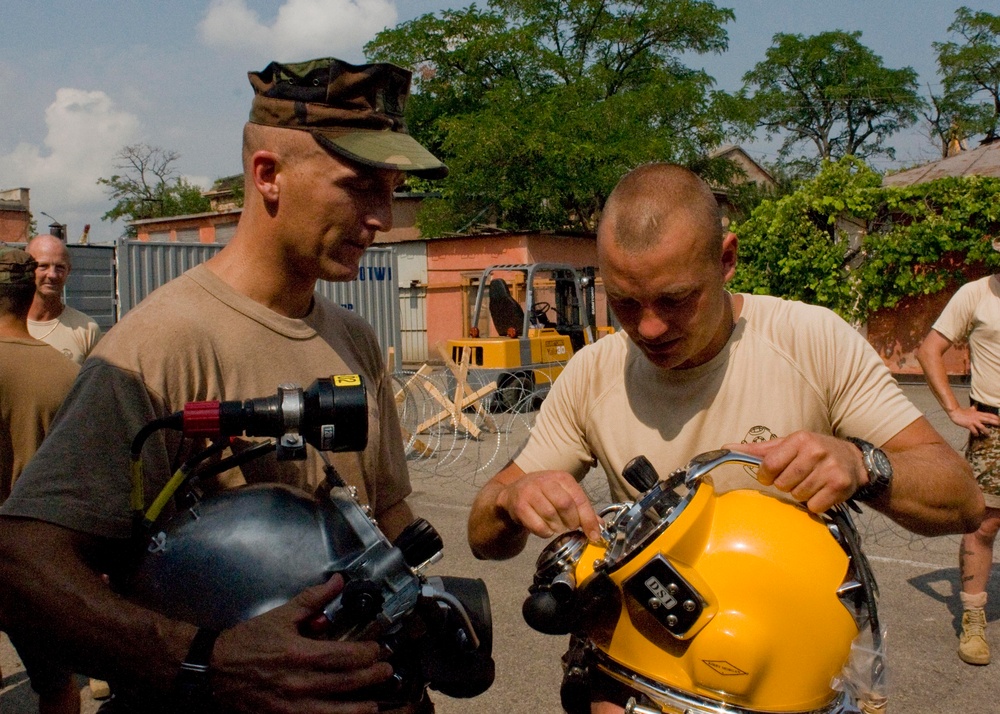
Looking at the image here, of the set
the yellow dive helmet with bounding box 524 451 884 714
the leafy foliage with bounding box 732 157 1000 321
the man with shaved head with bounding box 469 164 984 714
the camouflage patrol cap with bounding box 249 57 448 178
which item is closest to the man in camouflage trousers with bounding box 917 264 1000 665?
the man with shaved head with bounding box 469 164 984 714

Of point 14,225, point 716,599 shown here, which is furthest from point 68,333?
point 14,225

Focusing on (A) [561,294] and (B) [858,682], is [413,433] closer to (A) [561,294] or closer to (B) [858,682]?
(A) [561,294]

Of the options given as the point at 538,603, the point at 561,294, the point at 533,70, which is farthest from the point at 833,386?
the point at 533,70

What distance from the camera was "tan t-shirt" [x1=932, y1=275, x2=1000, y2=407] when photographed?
5062 millimetres

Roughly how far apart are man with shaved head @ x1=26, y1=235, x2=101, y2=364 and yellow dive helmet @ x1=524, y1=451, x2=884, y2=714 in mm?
4926

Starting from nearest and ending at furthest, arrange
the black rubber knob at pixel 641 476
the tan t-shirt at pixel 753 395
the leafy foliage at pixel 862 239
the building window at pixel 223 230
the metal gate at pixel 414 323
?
the black rubber knob at pixel 641 476, the tan t-shirt at pixel 753 395, the leafy foliage at pixel 862 239, the metal gate at pixel 414 323, the building window at pixel 223 230

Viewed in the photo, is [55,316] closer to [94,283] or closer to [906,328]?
[94,283]

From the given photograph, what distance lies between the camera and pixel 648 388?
2.43 metres

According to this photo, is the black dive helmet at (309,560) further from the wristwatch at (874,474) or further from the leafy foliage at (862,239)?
the leafy foliage at (862,239)

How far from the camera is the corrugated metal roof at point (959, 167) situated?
74.3 feet

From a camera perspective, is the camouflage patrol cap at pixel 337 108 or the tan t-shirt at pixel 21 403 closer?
the camouflage patrol cap at pixel 337 108

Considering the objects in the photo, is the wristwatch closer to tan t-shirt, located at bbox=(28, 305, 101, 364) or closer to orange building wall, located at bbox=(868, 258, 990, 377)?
tan t-shirt, located at bbox=(28, 305, 101, 364)

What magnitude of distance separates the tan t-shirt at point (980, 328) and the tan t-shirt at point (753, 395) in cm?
319

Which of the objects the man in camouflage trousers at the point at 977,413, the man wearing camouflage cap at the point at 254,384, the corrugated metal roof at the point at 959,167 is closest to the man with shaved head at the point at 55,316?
the man wearing camouflage cap at the point at 254,384
